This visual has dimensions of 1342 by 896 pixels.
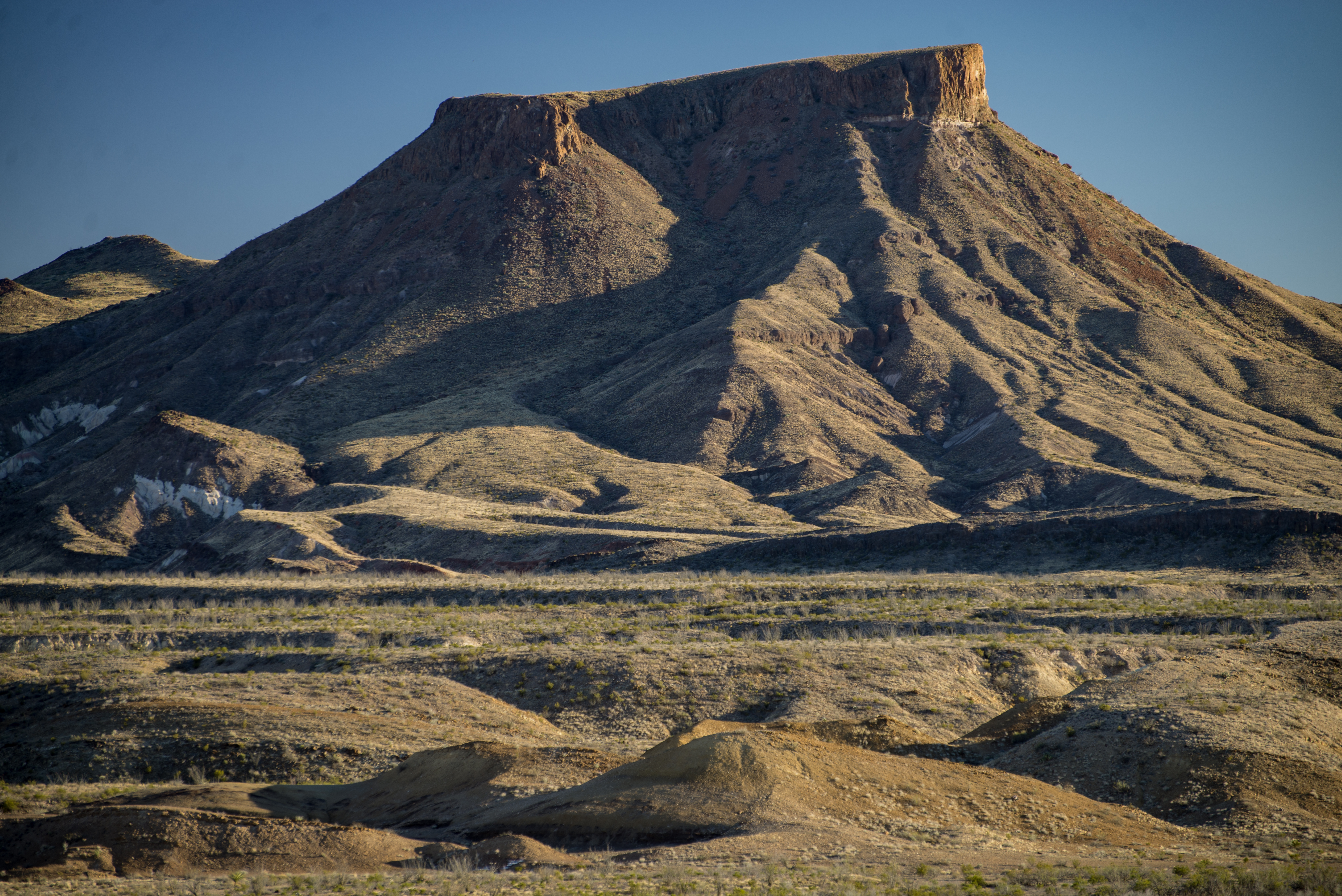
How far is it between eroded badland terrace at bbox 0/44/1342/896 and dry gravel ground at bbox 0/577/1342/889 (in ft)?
0.37

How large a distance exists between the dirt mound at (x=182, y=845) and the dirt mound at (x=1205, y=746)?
11.1m

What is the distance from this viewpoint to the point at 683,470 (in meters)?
69.9

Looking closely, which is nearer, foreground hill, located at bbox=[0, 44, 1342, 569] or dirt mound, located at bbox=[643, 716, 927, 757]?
dirt mound, located at bbox=[643, 716, 927, 757]

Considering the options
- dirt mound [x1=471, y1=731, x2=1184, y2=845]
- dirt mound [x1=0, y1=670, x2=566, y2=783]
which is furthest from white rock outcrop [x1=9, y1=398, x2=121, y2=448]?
dirt mound [x1=471, y1=731, x2=1184, y2=845]

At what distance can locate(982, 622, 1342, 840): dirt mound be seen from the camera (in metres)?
15.6

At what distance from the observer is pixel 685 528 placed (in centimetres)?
5766

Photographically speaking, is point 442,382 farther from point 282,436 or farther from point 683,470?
point 683,470

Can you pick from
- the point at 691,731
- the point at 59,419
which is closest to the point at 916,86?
the point at 59,419

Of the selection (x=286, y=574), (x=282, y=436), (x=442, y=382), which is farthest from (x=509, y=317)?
(x=286, y=574)

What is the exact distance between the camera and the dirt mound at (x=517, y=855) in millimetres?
13070

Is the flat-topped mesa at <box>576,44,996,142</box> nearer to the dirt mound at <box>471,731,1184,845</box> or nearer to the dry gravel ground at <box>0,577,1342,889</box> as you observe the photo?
the dry gravel ground at <box>0,577,1342,889</box>

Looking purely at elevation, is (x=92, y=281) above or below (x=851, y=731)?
above

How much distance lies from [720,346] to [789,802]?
7013cm

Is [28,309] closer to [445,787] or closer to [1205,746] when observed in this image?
[445,787]
